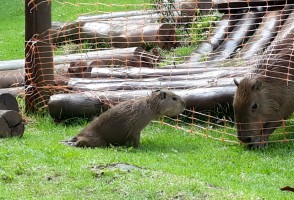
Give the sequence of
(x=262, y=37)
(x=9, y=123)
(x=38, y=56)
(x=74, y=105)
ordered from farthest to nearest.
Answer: (x=262, y=37) → (x=38, y=56) → (x=74, y=105) → (x=9, y=123)

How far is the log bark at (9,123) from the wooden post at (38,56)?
185 centimetres

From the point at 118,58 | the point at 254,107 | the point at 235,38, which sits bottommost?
the point at 254,107


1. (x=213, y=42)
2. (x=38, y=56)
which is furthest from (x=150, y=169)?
(x=213, y=42)

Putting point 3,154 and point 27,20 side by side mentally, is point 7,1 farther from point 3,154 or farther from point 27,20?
point 3,154

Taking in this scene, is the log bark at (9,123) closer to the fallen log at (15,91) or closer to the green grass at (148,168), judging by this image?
the green grass at (148,168)

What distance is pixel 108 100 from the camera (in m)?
10.6

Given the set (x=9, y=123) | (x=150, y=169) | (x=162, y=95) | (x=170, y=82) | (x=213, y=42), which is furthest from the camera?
(x=213, y=42)

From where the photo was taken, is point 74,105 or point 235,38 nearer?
point 74,105

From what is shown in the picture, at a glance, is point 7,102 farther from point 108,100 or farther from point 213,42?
point 213,42

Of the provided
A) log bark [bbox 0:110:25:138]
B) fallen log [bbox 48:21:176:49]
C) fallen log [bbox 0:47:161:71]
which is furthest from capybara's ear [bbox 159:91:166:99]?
fallen log [bbox 48:21:176:49]

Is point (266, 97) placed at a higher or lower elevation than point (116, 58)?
lower

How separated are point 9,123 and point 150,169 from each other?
250 cm

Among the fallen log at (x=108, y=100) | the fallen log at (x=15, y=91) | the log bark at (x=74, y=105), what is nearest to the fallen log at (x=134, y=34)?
the fallen log at (x=15, y=91)

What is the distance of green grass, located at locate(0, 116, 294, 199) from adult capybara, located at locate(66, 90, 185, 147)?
209 mm
